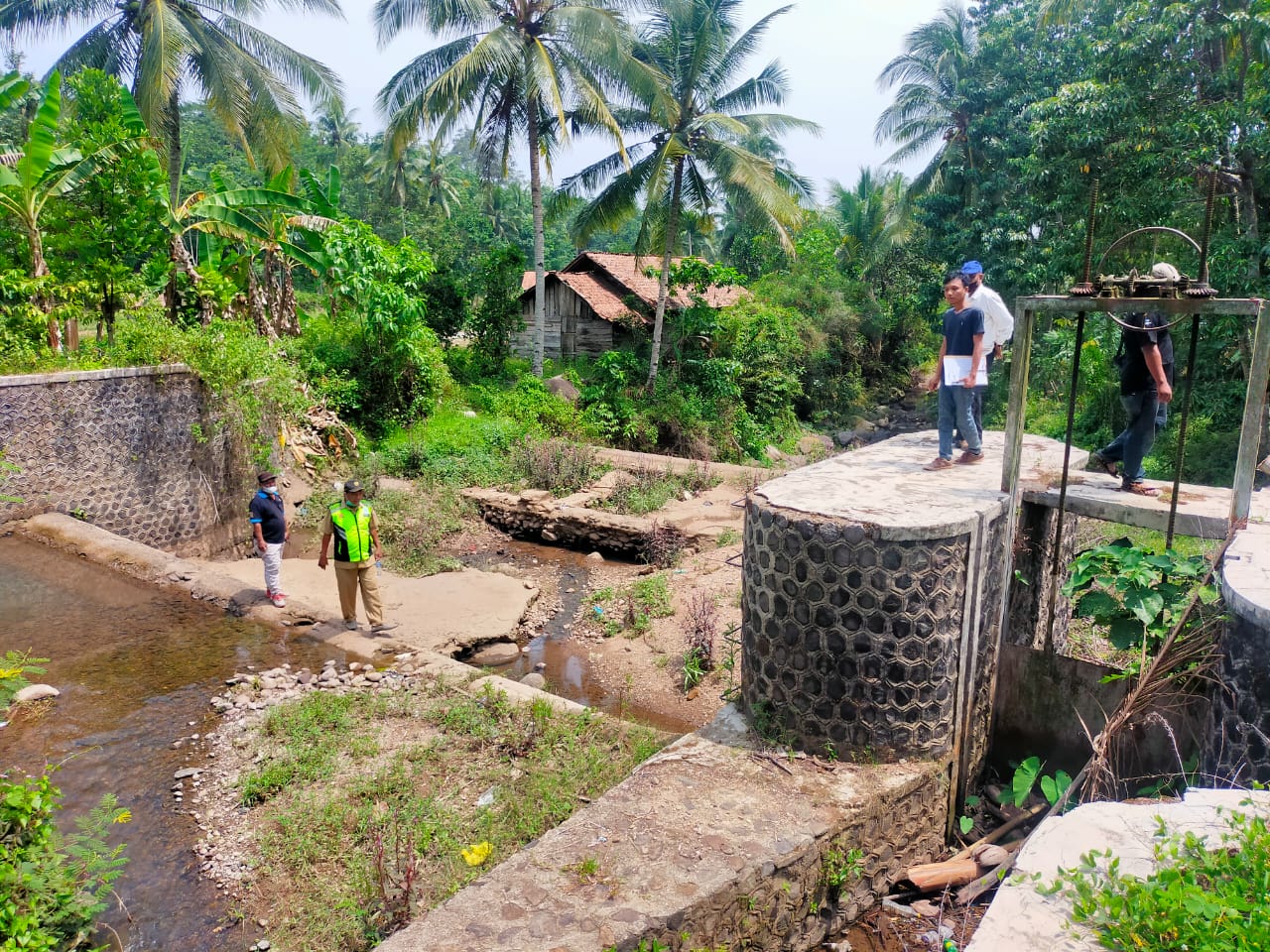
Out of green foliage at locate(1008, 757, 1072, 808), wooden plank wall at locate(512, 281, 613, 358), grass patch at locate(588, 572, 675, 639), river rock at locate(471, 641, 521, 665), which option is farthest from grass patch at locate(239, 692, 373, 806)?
wooden plank wall at locate(512, 281, 613, 358)

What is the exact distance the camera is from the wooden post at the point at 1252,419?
168 inches

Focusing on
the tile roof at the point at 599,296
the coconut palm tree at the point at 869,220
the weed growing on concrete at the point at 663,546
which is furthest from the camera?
the coconut palm tree at the point at 869,220

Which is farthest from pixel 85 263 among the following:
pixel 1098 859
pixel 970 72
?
pixel 970 72

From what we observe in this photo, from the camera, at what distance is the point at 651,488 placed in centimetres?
1277

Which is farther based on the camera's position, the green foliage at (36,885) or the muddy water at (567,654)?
the muddy water at (567,654)

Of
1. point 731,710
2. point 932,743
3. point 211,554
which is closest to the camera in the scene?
point 932,743

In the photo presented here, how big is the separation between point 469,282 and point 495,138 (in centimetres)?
324

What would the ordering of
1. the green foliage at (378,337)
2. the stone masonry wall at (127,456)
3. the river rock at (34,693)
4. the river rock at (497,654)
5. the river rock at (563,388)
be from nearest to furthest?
the river rock at (34,693) → the river rock at (497,654) → the stone masonry wall at (127,456) → the green foliage at (378,337) → the river rock at (563,388)

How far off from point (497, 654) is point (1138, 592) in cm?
551

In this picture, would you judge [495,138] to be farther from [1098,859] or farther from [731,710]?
[1098,859]

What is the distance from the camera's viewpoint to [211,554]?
35.1 feet

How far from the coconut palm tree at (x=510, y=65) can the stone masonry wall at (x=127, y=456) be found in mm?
8788

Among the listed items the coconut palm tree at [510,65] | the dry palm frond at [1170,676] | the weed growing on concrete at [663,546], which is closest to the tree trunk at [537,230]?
the coconut palm tree at [510,65]

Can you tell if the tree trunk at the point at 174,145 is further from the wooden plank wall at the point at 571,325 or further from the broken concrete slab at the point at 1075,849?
the broken concrete slab at the point at 1075,849
